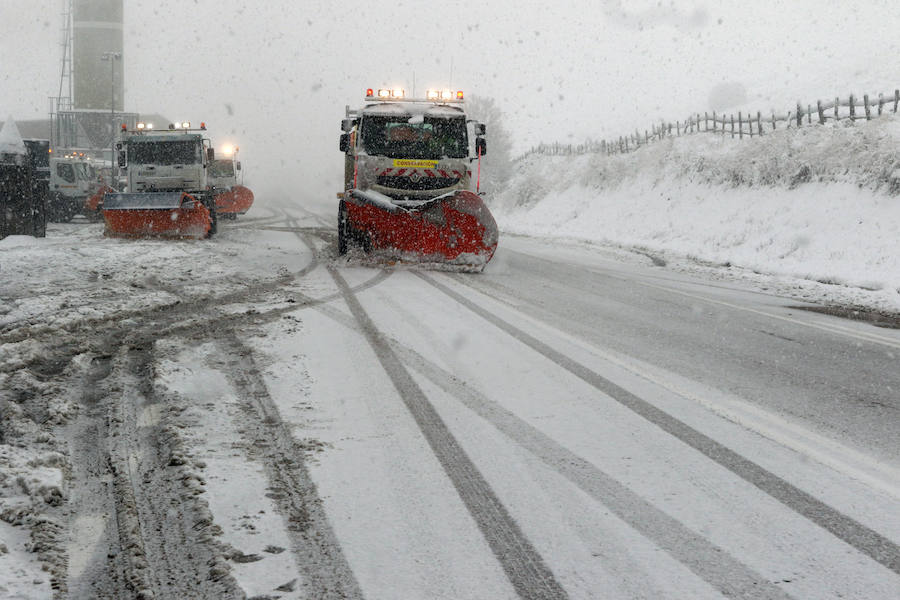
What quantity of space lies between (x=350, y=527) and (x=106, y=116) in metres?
80.8

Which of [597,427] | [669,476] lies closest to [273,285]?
[597,427]

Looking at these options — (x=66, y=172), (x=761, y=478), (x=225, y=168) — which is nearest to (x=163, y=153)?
(x=225, y=168)

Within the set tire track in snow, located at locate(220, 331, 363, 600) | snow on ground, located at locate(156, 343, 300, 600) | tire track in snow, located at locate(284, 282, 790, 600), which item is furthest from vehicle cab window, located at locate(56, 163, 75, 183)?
tire track in snow, located at locate(284, 282, 790, 600)

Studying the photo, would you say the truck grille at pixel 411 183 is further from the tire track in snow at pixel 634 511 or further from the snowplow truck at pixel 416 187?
the tire track in snow at pixel 634 511

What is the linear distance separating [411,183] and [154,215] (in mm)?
6937

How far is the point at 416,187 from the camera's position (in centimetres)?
1278

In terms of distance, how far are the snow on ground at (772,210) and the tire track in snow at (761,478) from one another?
657 centimetres

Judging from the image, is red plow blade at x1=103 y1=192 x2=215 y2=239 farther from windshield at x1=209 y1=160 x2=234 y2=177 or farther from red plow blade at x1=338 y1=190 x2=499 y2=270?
windshield at x1=209 y1=160 x2=234 y2=177

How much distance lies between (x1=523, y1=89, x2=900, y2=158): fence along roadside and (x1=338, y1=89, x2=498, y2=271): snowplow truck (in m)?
13.5

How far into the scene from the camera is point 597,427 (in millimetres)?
4246

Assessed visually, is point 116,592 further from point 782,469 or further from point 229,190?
point 229,190

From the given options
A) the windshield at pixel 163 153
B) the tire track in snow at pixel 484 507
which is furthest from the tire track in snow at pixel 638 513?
the windshield at pixel 163 153

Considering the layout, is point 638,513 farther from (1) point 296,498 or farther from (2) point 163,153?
(2) point 163,153

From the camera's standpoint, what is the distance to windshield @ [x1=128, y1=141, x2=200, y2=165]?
18.0m
